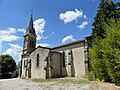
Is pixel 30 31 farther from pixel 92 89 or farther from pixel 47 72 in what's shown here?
pixel 92 89

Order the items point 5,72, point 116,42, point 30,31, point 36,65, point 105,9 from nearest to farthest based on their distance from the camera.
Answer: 1. point 116,42
2. point 105,9
3. point 36,65
4. point 30,31
5. point 5,72

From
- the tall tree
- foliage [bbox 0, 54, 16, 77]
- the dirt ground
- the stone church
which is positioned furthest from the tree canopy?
foliage [bbox 0, 54, 16, 77]

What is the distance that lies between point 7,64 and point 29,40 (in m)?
21.0

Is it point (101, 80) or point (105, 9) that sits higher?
point (105, 9)

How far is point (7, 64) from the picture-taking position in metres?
59.8

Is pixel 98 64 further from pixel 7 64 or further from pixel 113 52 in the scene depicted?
pixel 7 64

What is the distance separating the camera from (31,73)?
37.0 m

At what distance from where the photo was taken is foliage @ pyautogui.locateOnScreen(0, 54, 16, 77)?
188 feet

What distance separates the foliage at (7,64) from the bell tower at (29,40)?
58.5 ft

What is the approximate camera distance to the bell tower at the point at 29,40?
44.4 metres

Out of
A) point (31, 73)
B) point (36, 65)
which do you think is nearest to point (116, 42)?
point (36, 65)

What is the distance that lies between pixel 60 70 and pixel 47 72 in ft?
11.0

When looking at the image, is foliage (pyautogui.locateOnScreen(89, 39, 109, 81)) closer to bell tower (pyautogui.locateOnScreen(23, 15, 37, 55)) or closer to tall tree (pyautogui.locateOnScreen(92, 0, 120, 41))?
tall tree (pyautogui.locateOnScreen(92, 0, 120, 41))

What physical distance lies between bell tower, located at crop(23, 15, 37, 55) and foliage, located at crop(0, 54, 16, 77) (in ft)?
58.5
